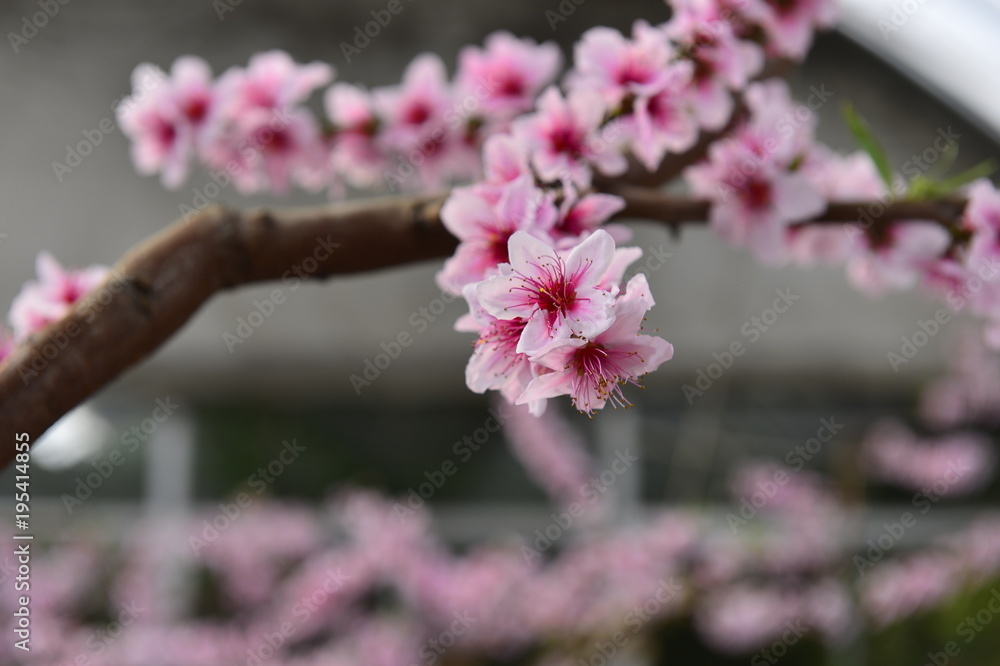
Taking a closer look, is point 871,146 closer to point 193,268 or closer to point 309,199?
point 193,268

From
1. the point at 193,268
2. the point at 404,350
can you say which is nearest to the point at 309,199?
the point at 404,350

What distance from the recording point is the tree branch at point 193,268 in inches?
19.3

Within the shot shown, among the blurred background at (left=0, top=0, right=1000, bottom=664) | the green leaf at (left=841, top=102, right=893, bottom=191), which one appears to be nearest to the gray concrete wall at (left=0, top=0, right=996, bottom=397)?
the blurred background at (left=0, top=0, right=1000, bottom=664)

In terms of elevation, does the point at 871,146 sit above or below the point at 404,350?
above

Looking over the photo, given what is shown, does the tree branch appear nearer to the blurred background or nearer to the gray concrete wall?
the blurred background

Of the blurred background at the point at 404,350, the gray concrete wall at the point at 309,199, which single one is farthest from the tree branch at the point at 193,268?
the gray concrete wall at the point at 309,199

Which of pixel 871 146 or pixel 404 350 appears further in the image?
pixel 404 350

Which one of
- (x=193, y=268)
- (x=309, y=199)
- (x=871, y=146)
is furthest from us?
(x=309, y=199)

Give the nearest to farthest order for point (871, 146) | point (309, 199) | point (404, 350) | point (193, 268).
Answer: point (193, 268) < point (871, 146) < point (309, 199) < point (404, 350)

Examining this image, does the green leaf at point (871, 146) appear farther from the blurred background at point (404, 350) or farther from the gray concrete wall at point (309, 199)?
the gray concrete wall at point (309, 199)

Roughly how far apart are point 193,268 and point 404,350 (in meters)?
2.86

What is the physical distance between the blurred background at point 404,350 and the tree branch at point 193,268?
1.99 metres

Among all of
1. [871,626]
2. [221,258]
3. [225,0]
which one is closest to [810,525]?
[871,626]

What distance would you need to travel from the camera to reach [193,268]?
1.88ft
